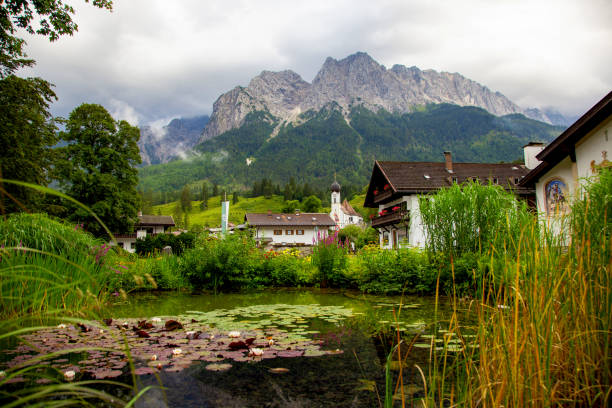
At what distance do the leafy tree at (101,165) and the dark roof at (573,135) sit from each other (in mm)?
25651

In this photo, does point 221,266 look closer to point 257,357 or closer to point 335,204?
point 257,357

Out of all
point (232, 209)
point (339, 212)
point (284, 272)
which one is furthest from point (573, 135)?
point (232, 209)

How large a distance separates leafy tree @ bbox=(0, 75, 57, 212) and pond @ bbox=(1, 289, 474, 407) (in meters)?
12.9

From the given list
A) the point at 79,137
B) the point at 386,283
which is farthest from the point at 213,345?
the point at 79,137

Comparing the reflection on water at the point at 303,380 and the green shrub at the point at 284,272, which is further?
the green shrub at the point at 284,272

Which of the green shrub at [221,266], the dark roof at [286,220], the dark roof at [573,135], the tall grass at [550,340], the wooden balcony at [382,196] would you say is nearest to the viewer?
the tall grass at [550,340]

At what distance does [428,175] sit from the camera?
33031 mm

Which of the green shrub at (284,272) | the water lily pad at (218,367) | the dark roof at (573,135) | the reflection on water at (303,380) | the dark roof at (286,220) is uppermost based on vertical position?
the dark roof at (286,220)

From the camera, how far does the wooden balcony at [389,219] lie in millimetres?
30055

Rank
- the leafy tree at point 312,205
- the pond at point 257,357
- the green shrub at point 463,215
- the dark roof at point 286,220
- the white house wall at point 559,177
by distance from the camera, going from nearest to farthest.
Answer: the pond at point 257,357
the green shrub at point 463,215
the white house wall at point 559,177
the dark roof at point 286,220
the leafy tree at point 312,205

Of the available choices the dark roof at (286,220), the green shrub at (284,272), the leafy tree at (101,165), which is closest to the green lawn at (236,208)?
the dark roof at (286,220)

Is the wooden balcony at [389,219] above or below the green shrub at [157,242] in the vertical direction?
above

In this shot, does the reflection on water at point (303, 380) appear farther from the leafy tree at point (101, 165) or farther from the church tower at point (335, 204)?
the church tower at point (335, 204)

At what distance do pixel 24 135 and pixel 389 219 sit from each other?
24851mm
